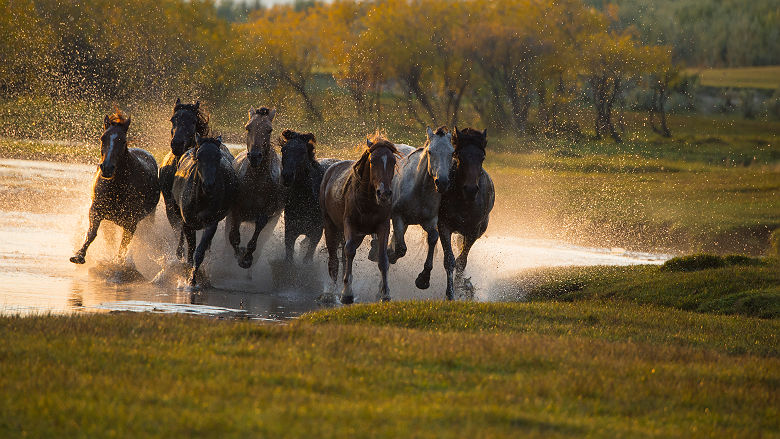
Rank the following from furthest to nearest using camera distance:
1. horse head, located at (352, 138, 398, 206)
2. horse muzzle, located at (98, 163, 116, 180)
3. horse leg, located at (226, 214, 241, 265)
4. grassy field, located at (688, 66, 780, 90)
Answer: grassy field, located at (688, 66, 780, 90), horse leg, located at (226, 214, 241, 265), horse muzzle, located at (98, 163, 116, 180), horse head, located at (352, 138, 398, 206)

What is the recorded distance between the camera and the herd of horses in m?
14.4

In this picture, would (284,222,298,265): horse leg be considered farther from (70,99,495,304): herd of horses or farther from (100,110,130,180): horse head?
(100,110,130,180): horse head

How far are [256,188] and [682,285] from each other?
6787 mm

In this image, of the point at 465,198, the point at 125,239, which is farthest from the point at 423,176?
the point at 125,239

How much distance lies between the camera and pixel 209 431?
6086 mm

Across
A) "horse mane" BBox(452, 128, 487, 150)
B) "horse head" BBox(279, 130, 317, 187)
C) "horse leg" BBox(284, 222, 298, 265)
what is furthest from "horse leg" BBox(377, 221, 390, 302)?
"horse leg" BBox(284, 222, 298, 265)

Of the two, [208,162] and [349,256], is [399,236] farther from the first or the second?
[208,162]

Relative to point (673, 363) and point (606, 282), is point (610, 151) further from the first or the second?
point (673, 363)

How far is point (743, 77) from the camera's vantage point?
36344 millimetres

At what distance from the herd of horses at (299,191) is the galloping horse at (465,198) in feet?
→ 0.05

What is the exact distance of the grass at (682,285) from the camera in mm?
15141

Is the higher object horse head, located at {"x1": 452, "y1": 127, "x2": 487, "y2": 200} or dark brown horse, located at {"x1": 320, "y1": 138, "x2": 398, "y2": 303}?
horse head, located at {"x1": 452, "y1": 127, "x2": 487, "y2": 200}

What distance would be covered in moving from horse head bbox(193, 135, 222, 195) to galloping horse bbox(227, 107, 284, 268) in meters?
0.72

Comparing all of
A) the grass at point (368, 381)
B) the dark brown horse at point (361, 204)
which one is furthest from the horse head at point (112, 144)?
the grass at point (368, 381)
